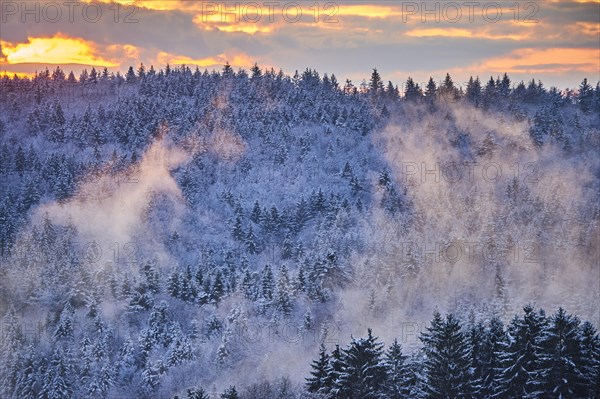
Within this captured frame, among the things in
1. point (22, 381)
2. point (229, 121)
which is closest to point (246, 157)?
point (229, 121)

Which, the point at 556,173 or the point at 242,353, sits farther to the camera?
the point at 556,173

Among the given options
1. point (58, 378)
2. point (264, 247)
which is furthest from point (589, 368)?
Result: point (264, 247)

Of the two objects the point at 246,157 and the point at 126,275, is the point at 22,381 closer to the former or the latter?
the point at 126,275

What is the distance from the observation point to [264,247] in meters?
151

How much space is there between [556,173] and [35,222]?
126 meters

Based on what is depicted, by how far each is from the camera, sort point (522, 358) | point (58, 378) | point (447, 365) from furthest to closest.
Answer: point (58, 378), point (447, 365), point (522, 358)

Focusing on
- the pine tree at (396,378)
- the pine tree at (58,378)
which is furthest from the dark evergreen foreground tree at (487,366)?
the pine tree at (58,378)

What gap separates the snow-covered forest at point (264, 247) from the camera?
11269 cm

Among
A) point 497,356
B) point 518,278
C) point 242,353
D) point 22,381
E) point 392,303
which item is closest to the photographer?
point 497,356

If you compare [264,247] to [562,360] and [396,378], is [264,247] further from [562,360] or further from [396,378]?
[562,360]

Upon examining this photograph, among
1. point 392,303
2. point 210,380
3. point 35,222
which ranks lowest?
point 210,380

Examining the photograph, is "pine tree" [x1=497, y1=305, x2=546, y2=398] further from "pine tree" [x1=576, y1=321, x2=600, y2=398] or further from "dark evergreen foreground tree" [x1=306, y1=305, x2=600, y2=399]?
"pine tree" [x1=576, y1=321, x2=600, y2=398]

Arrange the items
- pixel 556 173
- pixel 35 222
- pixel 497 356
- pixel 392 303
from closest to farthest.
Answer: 1. pixel 497 356
2. pixel 392 303
3. pixel 35 222
4. pixel 556 173

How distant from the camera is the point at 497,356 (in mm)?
47156
